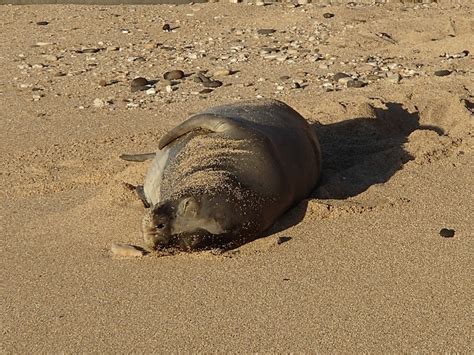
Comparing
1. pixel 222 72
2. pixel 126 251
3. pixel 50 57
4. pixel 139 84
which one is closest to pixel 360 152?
pixel 126 251

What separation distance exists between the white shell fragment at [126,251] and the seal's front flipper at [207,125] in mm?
861

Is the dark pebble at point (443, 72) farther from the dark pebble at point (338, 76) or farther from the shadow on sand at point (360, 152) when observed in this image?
the shadow on sand at point (360, 152)

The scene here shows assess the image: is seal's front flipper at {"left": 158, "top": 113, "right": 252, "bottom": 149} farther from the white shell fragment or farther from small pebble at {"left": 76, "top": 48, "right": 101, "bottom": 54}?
small pebble at {"left": 76, "top": 48, "right": 101, "bottom": 54}

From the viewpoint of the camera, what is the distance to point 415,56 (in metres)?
9.10

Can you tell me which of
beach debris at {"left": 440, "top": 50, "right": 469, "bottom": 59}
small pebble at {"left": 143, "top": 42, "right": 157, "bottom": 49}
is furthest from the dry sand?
beach debris at {"left": 440, "top": 50, "right": 469, "bottom": 59}

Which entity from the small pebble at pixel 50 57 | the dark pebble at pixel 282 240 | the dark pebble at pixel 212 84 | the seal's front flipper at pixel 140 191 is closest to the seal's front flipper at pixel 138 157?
the seal's front flipper at pixel 140 191

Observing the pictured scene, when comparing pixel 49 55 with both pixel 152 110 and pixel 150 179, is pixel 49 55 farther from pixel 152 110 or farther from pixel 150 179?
pixel 150 179

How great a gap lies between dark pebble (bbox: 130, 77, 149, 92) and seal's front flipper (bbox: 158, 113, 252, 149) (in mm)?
3044

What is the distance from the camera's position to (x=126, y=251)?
15.8 ft

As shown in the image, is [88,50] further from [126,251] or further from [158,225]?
[158,225]

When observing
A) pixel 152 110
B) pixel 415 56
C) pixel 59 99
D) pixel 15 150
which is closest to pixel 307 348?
pixel 15 150

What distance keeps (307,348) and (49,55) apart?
6.75 metres

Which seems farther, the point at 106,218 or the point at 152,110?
the point at 152,110

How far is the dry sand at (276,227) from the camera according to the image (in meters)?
4.00
